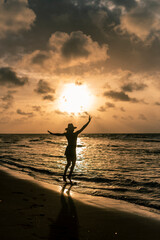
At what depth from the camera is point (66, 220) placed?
4.46 meters

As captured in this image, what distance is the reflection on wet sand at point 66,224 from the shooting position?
3.70m

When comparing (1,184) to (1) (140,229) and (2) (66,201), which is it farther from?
(1) (140,229)

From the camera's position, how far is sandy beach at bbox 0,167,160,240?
12.4 ft

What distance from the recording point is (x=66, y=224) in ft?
13.9

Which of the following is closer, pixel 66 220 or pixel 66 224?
pixel 66 224

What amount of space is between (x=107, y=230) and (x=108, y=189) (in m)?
4.33

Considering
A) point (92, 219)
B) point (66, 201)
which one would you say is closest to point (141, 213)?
point (92, 219)

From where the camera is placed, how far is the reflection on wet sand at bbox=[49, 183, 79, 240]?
3697mm

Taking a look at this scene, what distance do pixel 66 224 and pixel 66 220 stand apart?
0.24m

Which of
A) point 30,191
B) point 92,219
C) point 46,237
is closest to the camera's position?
point 46,237

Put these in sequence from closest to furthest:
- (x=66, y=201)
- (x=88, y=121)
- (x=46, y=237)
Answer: (x=46, y=237)
(x=66, y=201)
(x=88, y=121)

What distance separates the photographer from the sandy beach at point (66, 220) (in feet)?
12.4

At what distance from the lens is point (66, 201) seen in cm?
610

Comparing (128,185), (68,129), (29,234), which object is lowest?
(128,185)
